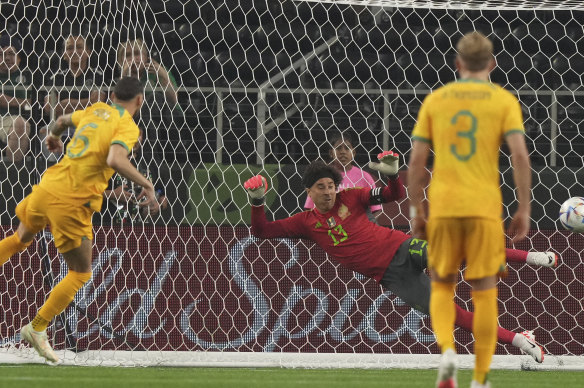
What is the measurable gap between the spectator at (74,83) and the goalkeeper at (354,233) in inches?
76.3

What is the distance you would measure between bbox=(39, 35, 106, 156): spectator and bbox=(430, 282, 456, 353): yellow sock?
4.23 metres

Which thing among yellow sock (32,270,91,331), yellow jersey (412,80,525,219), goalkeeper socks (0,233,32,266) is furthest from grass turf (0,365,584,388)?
yellow jersey (412,80,525,219)

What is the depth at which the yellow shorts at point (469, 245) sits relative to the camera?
4.18 metres

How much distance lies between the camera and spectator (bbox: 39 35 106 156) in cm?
791

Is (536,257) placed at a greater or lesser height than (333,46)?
lesser

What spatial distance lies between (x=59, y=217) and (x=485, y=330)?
115 inches

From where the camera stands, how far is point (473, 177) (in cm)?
417

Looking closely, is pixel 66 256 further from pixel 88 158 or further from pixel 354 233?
pixel 354 233

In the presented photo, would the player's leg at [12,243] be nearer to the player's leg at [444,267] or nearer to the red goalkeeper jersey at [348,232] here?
the red goalkeeper jersey at [348,232]

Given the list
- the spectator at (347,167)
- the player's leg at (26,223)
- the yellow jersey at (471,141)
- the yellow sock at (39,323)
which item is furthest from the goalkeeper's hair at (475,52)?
the spectator at (347,167)

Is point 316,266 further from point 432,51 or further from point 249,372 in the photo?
point 432,51

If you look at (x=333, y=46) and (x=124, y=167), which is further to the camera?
(x=333, y=46)

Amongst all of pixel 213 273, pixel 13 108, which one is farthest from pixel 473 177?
pixel 13 108

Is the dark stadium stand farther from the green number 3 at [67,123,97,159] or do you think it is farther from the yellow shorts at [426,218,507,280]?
the yellow shorts at [426,218,507,280]
